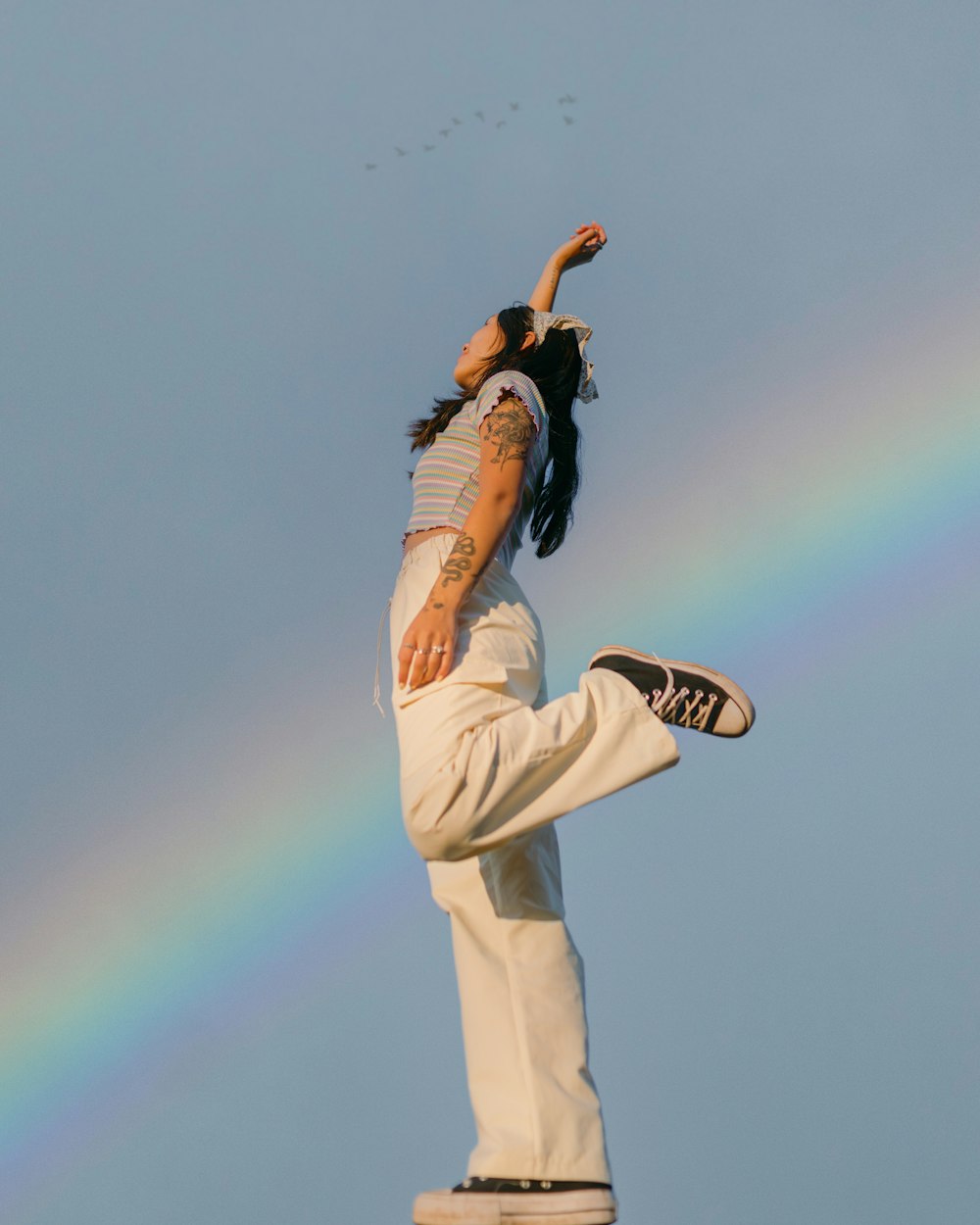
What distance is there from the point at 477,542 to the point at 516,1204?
4.50ft

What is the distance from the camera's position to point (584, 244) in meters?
4.36

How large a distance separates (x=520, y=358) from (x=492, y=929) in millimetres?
1543

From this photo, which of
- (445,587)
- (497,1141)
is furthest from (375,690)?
(497,1141)

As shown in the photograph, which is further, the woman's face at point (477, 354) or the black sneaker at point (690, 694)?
the woman's face at point (477, 354)

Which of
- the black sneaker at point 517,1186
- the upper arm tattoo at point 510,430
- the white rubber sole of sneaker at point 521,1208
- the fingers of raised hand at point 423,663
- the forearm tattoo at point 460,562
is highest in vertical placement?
the upper arm tattoo at point 510,430

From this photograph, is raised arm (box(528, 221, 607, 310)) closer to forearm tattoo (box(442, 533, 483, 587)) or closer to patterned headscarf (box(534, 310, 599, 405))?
patterned headscarf (box(534, 310, 599, 405))

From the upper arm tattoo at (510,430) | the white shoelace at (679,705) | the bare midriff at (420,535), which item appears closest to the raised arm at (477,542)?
the upper arm tattoo at (510,430)

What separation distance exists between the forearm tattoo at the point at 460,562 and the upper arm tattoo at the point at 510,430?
22 cm

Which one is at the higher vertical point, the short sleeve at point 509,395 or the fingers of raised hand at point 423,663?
the short sleeve at point 509,395

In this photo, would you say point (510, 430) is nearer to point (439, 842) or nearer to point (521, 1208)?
point (439, 842)

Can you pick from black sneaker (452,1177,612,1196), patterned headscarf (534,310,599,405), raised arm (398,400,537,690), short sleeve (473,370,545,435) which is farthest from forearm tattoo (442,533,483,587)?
black sneaker (452,1177,612,1196)

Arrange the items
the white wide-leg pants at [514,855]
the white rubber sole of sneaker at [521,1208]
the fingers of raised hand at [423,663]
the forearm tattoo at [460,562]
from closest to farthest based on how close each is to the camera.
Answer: the white rubber sole of sneaker at [521,1208]
the white wide-leg pants at [514,855]
the fingers of raised hand at [423,663]
the forearm tattoo at [460,562]

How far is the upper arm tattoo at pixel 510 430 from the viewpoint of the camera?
10.7 ft

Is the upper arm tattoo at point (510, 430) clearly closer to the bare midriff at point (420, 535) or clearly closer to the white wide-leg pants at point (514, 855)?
the bare midriff at point (420, 535)
